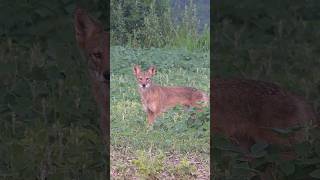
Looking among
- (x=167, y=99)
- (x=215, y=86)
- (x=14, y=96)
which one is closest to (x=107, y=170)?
(x=215, y=86)

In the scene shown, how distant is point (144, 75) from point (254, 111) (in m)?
1.35

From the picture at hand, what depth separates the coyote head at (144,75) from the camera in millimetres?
3723

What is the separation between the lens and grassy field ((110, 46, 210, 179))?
3.76 metres

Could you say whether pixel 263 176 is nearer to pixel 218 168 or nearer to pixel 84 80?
pixel 218 168

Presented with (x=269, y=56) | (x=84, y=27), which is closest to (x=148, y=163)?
(x=84, y=27)

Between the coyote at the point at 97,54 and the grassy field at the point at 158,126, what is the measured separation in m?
0.63

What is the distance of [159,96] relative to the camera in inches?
157

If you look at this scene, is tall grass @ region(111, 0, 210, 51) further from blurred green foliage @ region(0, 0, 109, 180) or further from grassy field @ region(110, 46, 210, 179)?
blurred green foliage @ region(0, 0, 109, 180)

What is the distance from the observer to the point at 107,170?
16.0 feet

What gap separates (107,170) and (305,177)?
106 cm

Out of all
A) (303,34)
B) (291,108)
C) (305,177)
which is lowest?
(305,177)

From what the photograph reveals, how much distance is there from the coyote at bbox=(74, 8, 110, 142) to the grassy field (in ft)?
2.07

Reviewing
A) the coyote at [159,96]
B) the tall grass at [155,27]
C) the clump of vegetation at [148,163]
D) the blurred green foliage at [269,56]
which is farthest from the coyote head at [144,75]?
the blurred green foliage at [269,56]

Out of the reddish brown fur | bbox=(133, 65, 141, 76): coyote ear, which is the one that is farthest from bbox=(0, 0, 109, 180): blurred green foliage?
bbox=(133, 65, 141, 76): coyote ear
